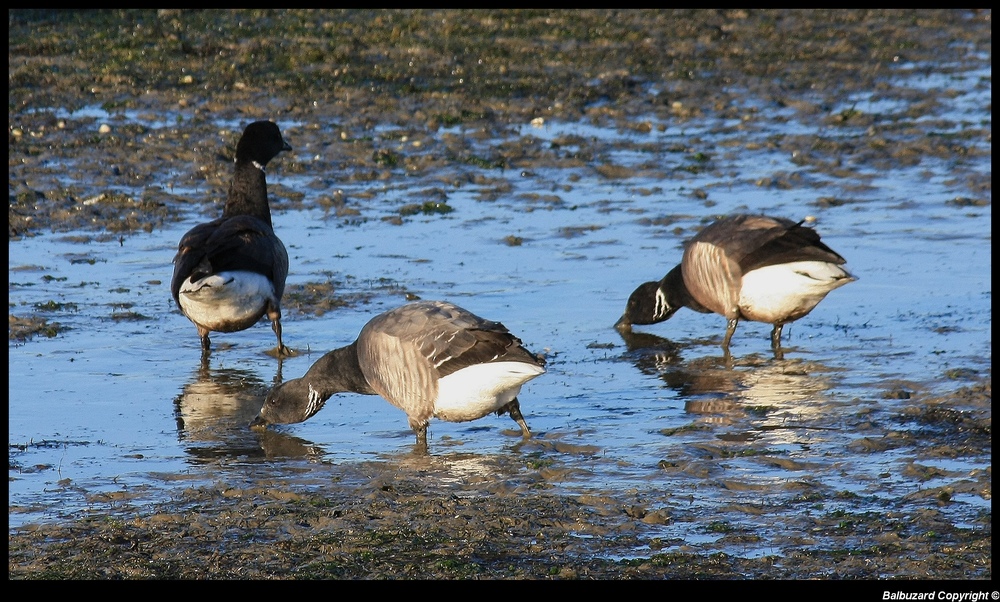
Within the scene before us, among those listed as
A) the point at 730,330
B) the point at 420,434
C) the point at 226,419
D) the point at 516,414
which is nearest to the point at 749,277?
the point at 730,330

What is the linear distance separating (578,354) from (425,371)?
2.09m

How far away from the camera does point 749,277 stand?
8422 millimetres

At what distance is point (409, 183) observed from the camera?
41.4 feet

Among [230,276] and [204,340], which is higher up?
[230,276]

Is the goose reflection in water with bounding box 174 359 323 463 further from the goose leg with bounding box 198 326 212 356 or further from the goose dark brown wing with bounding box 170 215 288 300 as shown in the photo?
the goose dark brown wing with bounding box 170 215 288 300

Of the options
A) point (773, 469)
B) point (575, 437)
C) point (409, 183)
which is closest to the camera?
point (773, 469)

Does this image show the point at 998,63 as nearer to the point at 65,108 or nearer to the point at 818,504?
the point at 65,108

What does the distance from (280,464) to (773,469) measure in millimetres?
2246

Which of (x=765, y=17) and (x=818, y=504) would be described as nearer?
(x=818, y=504)

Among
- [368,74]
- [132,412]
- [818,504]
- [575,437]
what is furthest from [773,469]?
[368,74]

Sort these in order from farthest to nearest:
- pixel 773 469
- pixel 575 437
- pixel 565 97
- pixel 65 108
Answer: pixel 565 97, pixel 65 108, pixel 575 437, pixel 773 469

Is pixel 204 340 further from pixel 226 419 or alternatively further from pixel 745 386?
pixel 745 386

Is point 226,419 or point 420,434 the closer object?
point 420,434

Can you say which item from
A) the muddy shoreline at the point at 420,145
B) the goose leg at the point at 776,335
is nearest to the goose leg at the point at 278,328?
the muddy shoreline at the point at 420,145
